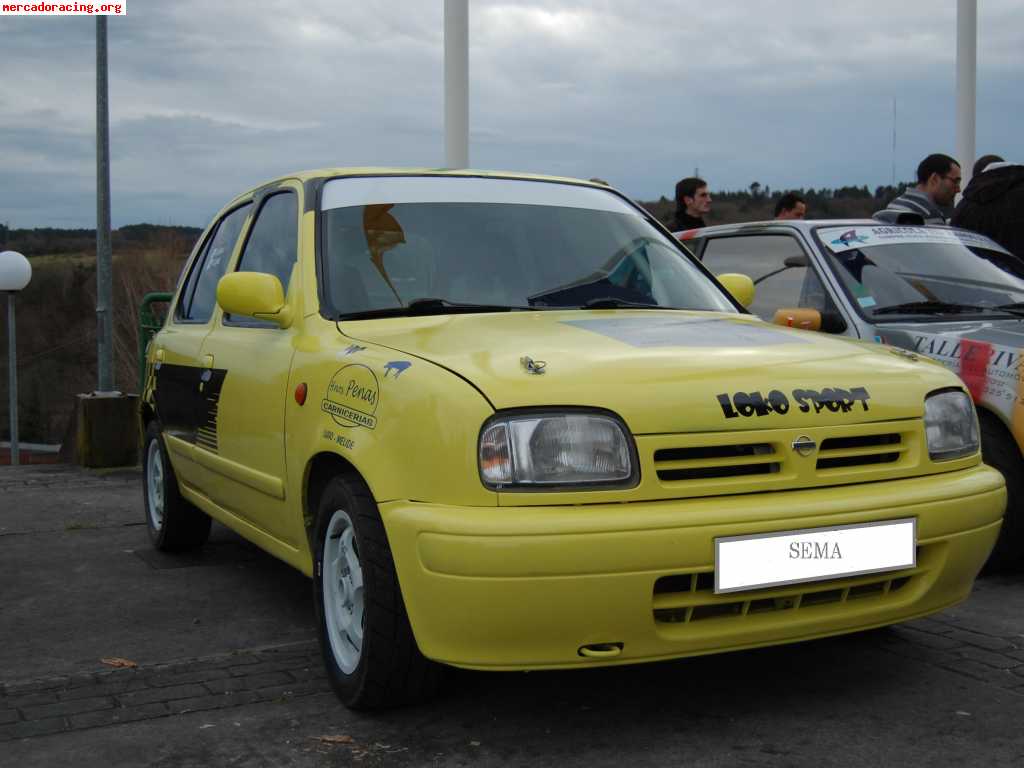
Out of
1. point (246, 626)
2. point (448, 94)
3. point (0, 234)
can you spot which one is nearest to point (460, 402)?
point (246, 626)

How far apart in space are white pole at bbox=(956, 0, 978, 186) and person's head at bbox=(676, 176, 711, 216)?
6.54 meters

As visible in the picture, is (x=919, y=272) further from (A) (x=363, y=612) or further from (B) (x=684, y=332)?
(A) (x=363, y=612)

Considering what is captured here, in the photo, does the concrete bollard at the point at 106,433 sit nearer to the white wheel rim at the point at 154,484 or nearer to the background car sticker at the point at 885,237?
the white wheel rim at the point at 154,484

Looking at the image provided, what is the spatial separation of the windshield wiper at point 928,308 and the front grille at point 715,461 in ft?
9.18

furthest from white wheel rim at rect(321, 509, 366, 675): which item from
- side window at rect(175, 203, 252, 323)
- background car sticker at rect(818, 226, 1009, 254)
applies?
background car sticker at rect(818, 226, 1009, 254)

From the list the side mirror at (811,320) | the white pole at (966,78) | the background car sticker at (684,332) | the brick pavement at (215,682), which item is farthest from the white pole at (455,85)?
A: the white pole at (966,78)

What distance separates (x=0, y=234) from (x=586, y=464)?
35017 mm

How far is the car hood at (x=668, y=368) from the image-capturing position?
10.2 ft

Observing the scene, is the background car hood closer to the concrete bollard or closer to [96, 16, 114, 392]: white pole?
the concrete bollard

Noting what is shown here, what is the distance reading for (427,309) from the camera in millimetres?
4043

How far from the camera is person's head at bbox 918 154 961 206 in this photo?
322 inches

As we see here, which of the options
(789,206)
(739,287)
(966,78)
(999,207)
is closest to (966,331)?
(739,287)

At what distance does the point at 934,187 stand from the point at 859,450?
5527 mm

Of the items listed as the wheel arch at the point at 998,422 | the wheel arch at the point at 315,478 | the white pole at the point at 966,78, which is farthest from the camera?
the white pole at the point at 966,78
